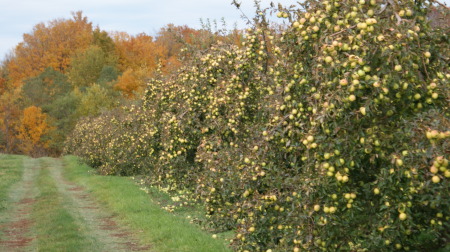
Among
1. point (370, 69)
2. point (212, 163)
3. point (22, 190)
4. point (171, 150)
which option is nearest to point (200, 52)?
point (171, 150)

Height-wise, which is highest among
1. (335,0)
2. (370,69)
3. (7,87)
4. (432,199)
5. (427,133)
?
(7,87)

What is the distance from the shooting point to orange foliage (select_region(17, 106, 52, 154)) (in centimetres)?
4628

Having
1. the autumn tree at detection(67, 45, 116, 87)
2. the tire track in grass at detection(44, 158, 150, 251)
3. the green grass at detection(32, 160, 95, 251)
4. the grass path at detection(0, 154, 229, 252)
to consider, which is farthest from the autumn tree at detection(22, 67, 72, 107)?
the green grass at detection(32, 160, 95, 251)

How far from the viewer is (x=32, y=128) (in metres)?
46.6

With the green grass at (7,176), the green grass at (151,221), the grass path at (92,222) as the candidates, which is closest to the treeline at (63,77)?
the green grass at (7,176)

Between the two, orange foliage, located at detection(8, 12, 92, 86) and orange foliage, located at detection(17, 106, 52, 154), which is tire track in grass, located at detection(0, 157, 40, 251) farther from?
orange foliage, located at detection(8, 12, 92, 86)

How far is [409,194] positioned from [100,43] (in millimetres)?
62553

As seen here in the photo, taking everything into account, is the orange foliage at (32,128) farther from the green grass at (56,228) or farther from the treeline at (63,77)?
the green grass at (56,228)

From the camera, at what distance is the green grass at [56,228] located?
9.38 m

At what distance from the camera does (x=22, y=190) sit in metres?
19.2

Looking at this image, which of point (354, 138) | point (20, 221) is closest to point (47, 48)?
point (20, 221)

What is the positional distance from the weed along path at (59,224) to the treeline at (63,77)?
1547 centimetres

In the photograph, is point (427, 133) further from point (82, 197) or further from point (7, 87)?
point (7, 87)

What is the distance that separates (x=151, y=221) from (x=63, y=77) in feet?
152
